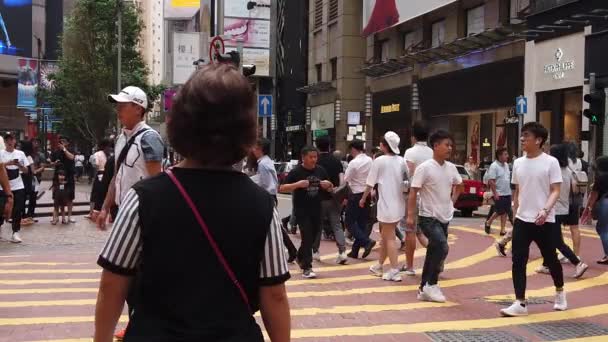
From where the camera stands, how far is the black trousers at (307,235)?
9797 mm

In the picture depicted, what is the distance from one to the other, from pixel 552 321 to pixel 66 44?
37126 millimetres

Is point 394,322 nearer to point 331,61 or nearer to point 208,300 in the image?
point 208,300

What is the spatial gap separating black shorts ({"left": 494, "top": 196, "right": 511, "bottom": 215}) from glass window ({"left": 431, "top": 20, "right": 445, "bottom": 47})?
19418 millimetres

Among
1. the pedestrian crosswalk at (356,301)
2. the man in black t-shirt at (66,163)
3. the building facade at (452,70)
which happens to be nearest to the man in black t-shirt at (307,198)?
the pedestrian crosswalk at (356,301)

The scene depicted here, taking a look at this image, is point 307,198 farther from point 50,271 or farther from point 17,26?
point 17,26

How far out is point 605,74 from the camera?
21.7 meters

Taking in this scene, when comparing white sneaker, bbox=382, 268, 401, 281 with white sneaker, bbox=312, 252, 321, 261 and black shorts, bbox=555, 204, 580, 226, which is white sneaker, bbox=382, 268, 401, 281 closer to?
white sneaker, bbox=312, 252, 321, 261

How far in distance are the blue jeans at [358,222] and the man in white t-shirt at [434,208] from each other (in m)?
3.24

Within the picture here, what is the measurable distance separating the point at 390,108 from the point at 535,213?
102 ft

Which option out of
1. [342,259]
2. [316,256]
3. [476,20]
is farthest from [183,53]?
[342,259]

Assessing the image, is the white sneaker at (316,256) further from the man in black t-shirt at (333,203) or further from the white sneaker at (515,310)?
the white sneaker at (515,310)

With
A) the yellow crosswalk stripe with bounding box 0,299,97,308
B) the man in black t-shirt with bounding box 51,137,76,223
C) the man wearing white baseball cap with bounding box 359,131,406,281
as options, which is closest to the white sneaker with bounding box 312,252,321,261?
the man wearing white baseball cap with bounding box 359,131,406,281

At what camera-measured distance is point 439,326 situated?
701 cm

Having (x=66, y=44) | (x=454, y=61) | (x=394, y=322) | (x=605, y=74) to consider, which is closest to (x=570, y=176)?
(x=394, y=322)
